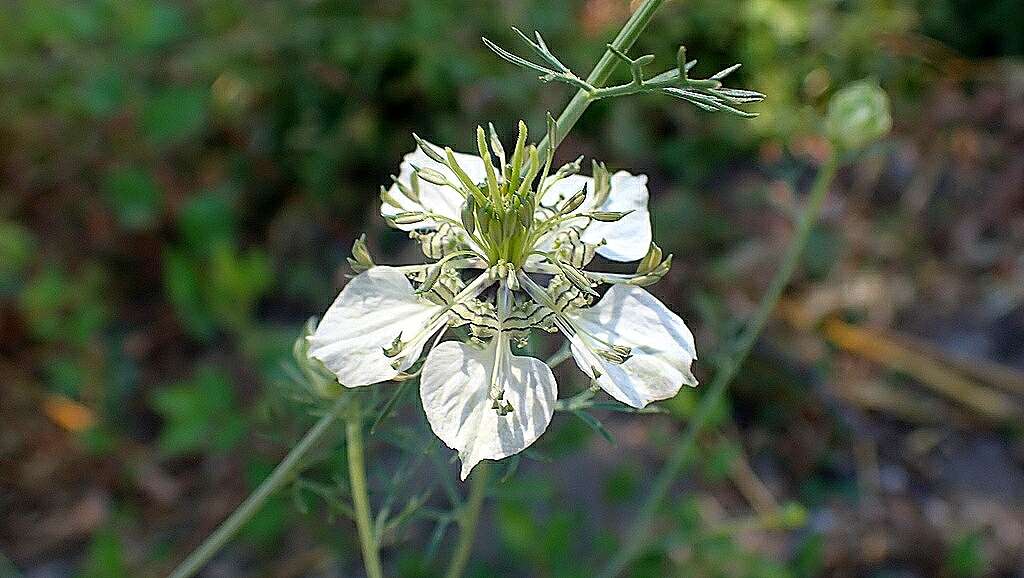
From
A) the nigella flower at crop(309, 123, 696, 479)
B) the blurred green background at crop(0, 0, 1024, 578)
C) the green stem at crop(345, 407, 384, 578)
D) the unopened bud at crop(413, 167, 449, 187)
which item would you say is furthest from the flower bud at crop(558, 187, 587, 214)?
the blurred green background at crop(0, 0, 1024, 578)

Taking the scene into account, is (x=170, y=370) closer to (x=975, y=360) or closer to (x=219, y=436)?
(x=219, y=436)

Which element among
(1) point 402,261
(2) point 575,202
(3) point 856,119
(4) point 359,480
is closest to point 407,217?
(2) point 575,202

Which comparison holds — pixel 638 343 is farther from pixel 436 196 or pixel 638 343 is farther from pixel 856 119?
pixel 856 119

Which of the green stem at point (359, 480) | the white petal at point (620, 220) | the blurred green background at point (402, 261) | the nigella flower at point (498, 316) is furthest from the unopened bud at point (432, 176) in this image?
the blurred green background at point (402, 261)

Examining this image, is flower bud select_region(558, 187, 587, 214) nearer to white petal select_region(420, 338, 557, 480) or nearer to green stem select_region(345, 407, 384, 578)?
white petal select_region(420, 338, 557, 480)

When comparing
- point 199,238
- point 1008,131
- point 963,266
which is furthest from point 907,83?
point 199,238

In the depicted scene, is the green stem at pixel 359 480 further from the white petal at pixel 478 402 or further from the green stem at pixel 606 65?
the green stem at pixel 606 65
